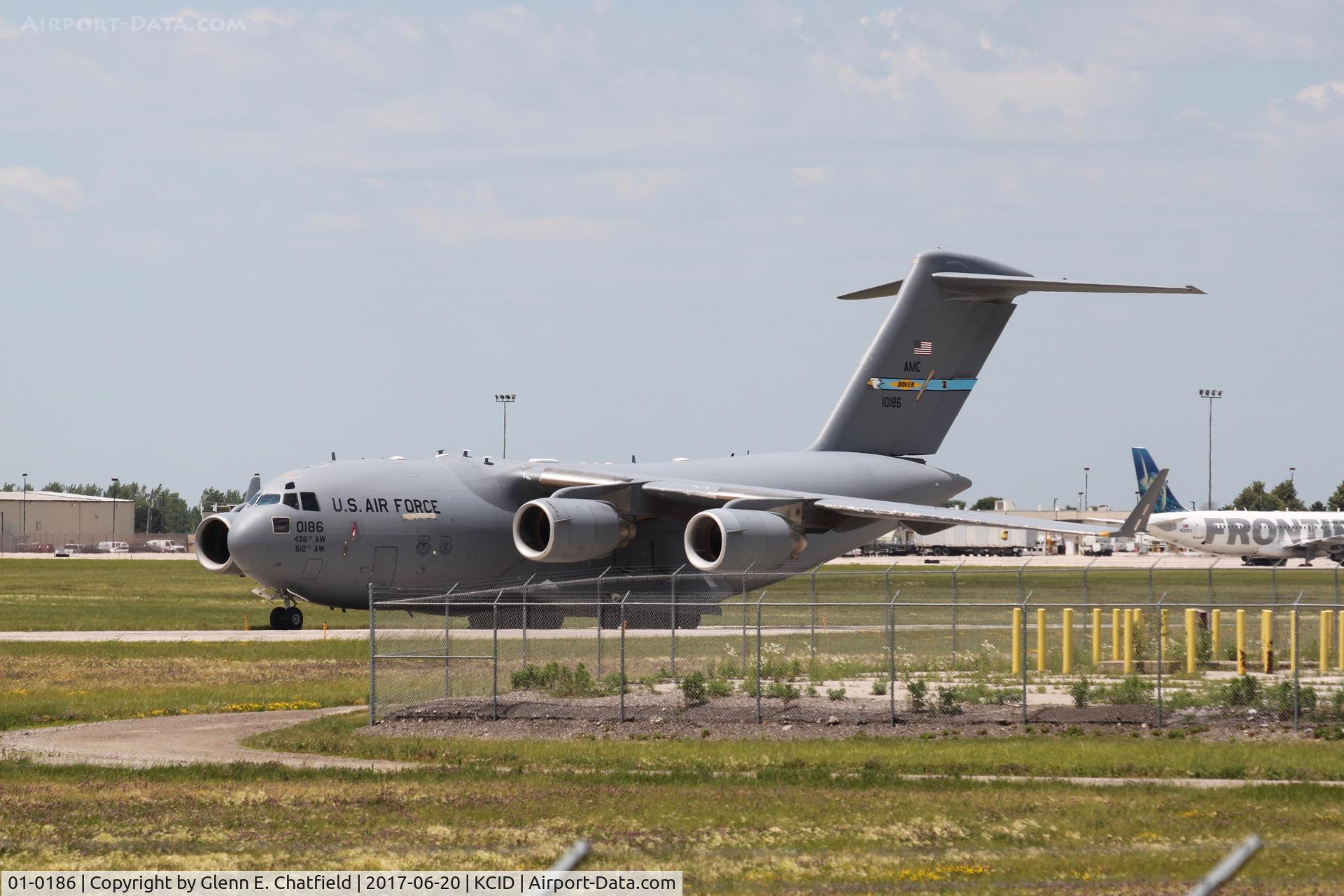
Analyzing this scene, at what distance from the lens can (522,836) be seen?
41.7ft

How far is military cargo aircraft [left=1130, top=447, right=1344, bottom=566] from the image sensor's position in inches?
3354

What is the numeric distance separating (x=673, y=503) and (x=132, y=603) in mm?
23838

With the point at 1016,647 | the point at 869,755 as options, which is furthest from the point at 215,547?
the point at 869,755

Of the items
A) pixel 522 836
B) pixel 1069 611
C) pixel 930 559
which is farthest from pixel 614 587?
pixel 930 559

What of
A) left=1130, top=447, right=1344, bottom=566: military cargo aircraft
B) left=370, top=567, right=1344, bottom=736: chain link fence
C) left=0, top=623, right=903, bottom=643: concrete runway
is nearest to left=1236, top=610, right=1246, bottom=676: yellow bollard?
left=370, top=567, right=1344, bottom=736: chain link fence

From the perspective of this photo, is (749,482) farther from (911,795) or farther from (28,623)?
(911,795)

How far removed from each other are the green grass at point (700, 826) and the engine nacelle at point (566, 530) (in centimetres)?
1571

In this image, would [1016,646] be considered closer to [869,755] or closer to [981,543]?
[869,755]

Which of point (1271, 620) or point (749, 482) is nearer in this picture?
point (1271, 620)

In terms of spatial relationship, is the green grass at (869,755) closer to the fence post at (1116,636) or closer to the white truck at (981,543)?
the fence post at (1116,636)

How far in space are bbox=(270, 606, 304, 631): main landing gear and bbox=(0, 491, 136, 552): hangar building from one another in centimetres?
12711

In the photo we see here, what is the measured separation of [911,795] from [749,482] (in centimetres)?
2167

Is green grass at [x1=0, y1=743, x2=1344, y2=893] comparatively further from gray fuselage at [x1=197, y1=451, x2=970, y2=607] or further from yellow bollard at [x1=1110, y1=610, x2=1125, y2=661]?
gray fuselage at [x1=197, y1=451, x2=970, y2=607]

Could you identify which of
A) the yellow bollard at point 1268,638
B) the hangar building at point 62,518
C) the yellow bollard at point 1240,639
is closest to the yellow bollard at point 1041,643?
the yellow bollard at point 1240,639
